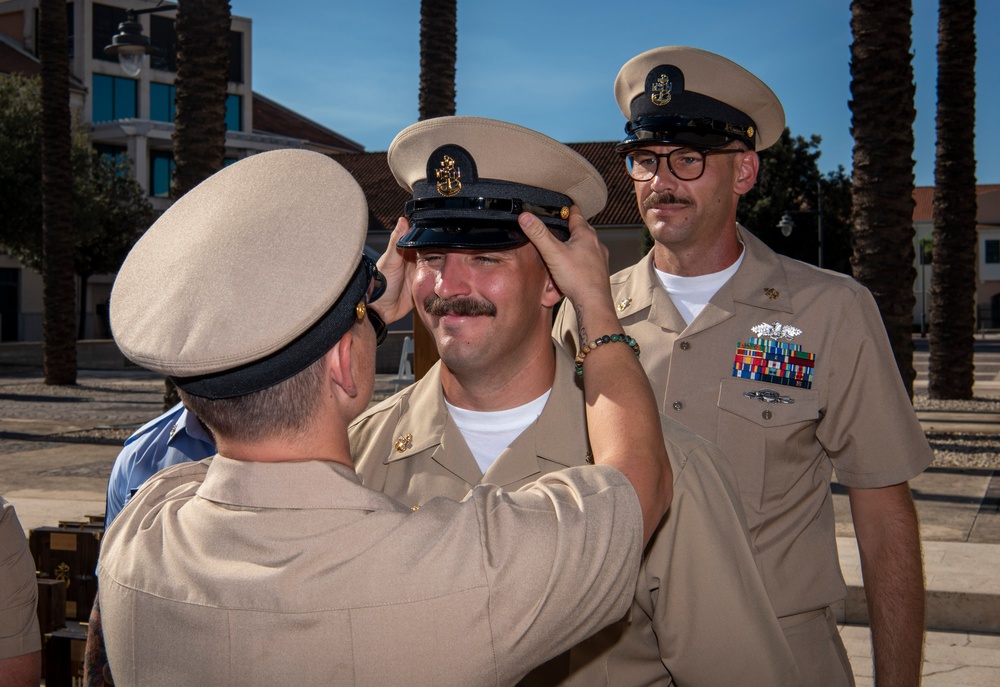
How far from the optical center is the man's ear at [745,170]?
3783 mm

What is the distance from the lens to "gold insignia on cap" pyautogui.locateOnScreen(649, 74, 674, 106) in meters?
3.65

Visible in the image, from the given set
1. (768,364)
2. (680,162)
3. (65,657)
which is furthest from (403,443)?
(65,657)

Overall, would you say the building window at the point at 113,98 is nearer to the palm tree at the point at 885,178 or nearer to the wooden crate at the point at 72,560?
the palm tree at the point at 885,178

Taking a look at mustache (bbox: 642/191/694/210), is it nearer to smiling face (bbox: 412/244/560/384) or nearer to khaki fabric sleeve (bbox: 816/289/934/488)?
khaki fabric sleeve (bbox: 816/289/934/488)

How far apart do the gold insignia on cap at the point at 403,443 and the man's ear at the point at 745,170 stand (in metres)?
1.58

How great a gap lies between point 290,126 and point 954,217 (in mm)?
55996

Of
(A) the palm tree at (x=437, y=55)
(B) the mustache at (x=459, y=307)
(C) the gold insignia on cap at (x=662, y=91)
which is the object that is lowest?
(B) the mustache at (x=459, y=307)

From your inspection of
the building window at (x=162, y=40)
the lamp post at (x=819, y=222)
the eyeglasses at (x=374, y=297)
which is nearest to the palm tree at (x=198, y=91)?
the eyeglasses at (x=374, y=297)

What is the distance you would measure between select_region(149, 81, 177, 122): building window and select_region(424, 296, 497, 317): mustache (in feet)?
195

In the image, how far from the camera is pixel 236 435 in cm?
193

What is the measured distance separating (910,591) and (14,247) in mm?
34545

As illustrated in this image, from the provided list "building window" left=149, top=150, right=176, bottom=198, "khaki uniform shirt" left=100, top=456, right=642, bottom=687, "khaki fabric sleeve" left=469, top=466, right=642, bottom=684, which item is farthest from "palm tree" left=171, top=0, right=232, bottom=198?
"building window" left=149, top=150, right=176, bottom=198

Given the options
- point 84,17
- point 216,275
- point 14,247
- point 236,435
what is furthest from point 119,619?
point 84,17

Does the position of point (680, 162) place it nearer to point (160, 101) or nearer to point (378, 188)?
point (378, 188)
